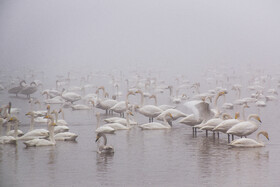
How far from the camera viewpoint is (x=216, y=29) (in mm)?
60938

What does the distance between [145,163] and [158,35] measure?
54.8 metres

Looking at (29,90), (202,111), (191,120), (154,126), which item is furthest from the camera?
(29,90)

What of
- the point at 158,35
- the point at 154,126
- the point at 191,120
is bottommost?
the point at 154,126

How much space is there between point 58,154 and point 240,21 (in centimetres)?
4385

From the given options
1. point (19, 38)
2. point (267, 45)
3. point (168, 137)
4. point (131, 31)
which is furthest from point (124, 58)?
point (168, 137)

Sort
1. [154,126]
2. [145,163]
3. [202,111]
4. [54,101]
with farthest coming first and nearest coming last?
[54,101]
[154,126]
[202,111]
[145,163]

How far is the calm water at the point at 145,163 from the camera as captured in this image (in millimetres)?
8320

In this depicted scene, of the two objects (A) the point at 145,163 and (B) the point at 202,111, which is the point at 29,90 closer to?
(B) the point at 202,111

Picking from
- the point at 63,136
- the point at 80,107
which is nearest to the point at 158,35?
the point at 80,107

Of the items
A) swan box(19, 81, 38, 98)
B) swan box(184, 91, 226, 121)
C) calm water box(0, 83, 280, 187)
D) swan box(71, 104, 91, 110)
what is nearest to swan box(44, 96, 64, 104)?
swan box(19, 81, 38, 98)

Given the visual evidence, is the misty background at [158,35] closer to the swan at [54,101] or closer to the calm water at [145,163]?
the swan at [54,101]

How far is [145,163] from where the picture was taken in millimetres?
9539

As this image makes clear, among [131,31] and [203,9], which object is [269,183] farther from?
[131,31]

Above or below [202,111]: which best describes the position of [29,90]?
above
